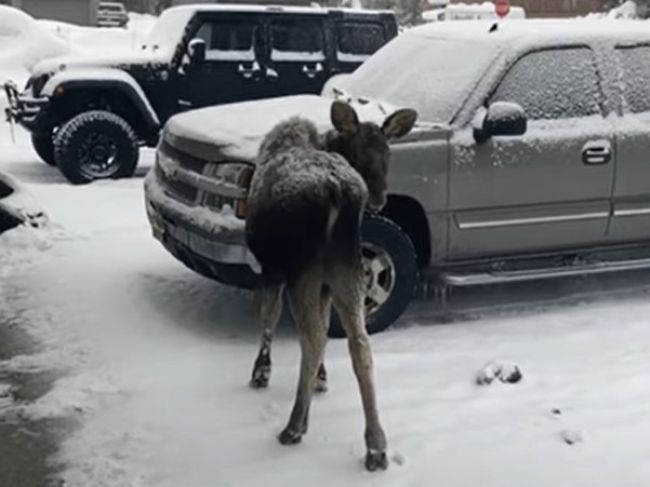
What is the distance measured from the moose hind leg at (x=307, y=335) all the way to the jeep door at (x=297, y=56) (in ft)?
26.4

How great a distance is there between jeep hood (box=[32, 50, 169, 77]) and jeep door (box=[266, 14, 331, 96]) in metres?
1.26

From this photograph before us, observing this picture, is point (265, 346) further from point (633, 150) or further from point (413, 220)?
point (633, 150)

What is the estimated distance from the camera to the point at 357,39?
12734 mm

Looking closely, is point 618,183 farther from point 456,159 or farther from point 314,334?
point 314,334

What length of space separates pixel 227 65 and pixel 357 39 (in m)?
1.64

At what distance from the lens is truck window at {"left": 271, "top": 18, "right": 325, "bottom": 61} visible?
12336mm

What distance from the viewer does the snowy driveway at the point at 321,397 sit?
4637 millimetres

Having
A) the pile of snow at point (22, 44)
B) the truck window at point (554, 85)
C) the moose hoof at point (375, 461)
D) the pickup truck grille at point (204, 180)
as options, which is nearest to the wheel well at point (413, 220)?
the truck window at point (554, 85)

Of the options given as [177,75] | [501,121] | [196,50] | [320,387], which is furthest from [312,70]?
[320,387]

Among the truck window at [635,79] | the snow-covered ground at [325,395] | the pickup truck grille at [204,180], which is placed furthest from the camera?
the truck window at [635,79]

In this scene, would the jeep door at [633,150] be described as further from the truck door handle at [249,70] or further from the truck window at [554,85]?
the truck door handle at [249,70]

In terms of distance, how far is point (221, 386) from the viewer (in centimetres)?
546

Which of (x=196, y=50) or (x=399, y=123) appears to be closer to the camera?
(x=399, y=123)

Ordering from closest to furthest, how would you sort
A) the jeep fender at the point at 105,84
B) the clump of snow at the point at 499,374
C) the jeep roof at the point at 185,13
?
1. the clump of snow at the point at 499,374
2. the jeep fender at the point at 105,84
3. the jeep roof at the point at 185,13
